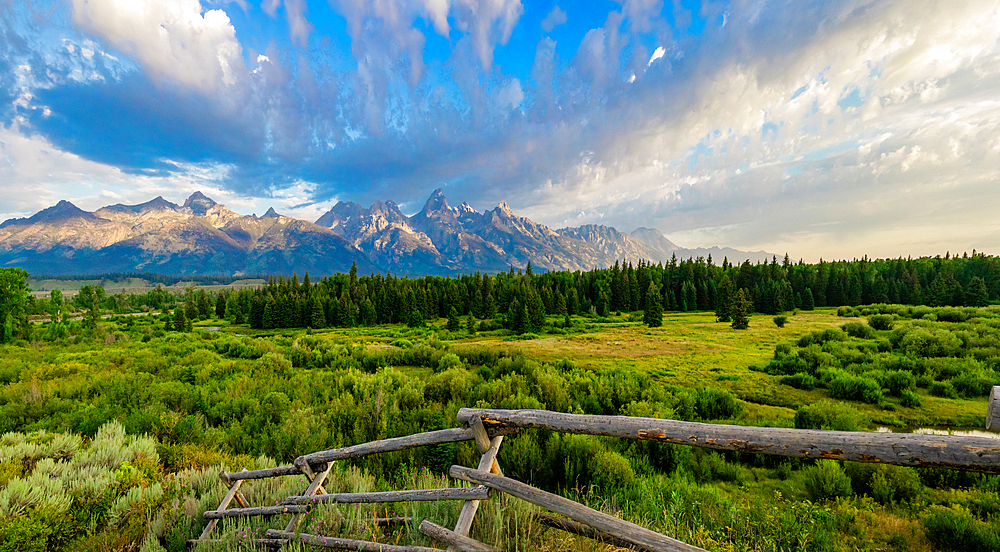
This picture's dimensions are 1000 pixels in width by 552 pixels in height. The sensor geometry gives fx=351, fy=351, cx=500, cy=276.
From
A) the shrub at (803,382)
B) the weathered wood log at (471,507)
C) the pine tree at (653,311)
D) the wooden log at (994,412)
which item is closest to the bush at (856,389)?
the shrub at (803,382)

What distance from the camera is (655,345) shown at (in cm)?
3434

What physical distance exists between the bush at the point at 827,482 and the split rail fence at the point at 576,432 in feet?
19.5

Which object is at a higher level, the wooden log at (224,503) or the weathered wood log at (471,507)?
the weathered wood log at (471,507)

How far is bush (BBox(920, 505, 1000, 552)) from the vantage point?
15.1ft


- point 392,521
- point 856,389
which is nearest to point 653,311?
point 856,389

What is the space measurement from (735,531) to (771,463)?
5063 mm

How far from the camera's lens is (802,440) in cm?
253

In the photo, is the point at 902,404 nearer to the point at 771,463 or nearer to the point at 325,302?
the point at 771,463

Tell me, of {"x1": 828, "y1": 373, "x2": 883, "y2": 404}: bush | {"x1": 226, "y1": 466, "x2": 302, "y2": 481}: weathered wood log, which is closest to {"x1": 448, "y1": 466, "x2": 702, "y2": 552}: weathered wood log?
{"x1": 226, "y1": 466, "x2": 302, "y2": 481}: weathered wood log

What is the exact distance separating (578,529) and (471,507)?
43.0 inches

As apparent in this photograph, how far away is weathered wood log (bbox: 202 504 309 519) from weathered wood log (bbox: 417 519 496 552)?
1.85m

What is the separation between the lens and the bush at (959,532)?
15.1ft

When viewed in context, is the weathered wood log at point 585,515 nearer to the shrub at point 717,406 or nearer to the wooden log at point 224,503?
the wooden log at point 224,503

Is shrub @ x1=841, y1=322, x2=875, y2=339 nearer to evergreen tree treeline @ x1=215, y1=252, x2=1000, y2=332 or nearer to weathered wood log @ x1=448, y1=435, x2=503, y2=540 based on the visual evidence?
evergreen tree treeline @ x1=215, y1=252, x2=1000, y2=332
